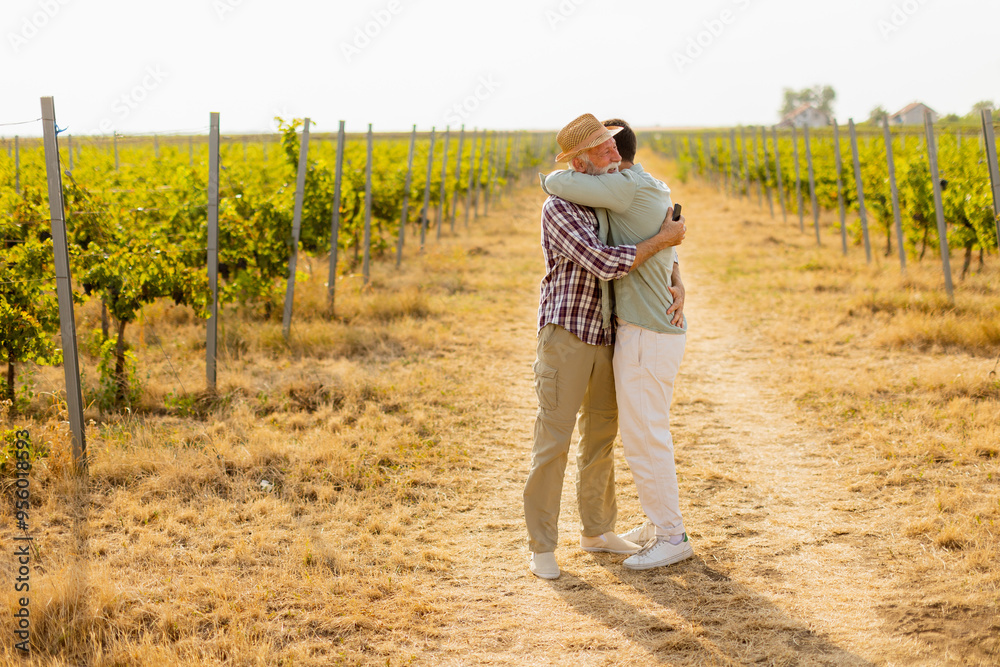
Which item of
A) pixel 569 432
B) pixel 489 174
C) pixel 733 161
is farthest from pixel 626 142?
pixel 733 161

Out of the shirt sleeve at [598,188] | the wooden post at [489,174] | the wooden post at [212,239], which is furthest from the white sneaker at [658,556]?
the wooden post at [489,174]

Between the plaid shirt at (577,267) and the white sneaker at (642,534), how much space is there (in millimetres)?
975

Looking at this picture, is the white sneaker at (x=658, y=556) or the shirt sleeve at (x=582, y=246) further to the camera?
the white sneaker at (x=658, y=556)

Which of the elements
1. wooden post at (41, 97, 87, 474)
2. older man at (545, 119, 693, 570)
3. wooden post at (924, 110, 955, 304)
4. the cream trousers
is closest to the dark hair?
older man at (545, 119, 693, 570)

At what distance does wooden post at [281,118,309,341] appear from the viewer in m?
7.14

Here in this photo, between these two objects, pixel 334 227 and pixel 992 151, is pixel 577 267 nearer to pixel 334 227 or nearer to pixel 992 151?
pixel 992 151

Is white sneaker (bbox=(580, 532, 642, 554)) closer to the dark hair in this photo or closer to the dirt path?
the dirt path

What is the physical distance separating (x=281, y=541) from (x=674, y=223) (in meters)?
2.34

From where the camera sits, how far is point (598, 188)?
3088 mm

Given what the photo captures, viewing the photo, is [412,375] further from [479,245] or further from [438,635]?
[479,245]

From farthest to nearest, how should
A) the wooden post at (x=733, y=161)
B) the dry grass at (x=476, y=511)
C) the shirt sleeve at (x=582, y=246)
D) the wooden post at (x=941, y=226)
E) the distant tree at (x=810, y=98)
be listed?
the distant tree at (x=810, y=98) < the wooden post at (x=733, y=161) < the wooden post at (x=941, y=226) < the shirt sleeve at (x=582, y=246) < the dry grass at (x=476, y=511)

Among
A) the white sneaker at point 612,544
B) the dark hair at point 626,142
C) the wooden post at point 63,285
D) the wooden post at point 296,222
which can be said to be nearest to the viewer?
the dark hair at point 626,142

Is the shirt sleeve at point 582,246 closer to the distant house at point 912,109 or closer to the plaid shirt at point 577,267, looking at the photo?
the plaid shirt at point 577,267

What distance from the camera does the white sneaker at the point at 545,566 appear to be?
11.1 ft
